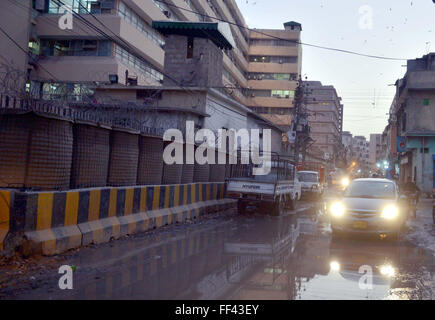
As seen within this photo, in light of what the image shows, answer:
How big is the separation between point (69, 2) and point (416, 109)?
3104 cm

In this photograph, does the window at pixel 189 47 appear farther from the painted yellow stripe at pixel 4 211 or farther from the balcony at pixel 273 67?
the balcony at pixel 273 67

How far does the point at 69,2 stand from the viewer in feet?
115

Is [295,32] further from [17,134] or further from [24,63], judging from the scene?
[17,134]

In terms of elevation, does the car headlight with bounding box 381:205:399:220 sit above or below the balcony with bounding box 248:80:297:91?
below

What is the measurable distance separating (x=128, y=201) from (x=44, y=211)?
10.5 feet

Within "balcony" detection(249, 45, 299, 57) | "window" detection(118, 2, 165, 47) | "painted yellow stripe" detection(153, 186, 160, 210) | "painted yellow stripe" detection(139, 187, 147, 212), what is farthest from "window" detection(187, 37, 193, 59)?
"balcony" detection(249, 45, 299, 57)

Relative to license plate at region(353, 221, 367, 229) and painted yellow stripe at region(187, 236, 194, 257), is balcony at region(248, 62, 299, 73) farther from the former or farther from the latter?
painted yellow stripe at region(187, 236, 194, 257)

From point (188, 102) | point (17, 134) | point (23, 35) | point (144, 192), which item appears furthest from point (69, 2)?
point (17, 134)

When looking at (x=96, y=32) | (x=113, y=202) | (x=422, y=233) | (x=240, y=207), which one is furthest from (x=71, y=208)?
(x=96, y=32)

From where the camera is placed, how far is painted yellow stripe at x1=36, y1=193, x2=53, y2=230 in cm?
782

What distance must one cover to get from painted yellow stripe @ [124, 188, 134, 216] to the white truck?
23.5 feet

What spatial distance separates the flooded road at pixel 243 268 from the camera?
245 inches

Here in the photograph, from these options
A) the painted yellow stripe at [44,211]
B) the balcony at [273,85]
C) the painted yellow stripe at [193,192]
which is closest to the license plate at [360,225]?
the painted yellow stripe at [193,192]

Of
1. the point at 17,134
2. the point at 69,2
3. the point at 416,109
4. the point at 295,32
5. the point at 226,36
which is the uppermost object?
the point at 295,32
